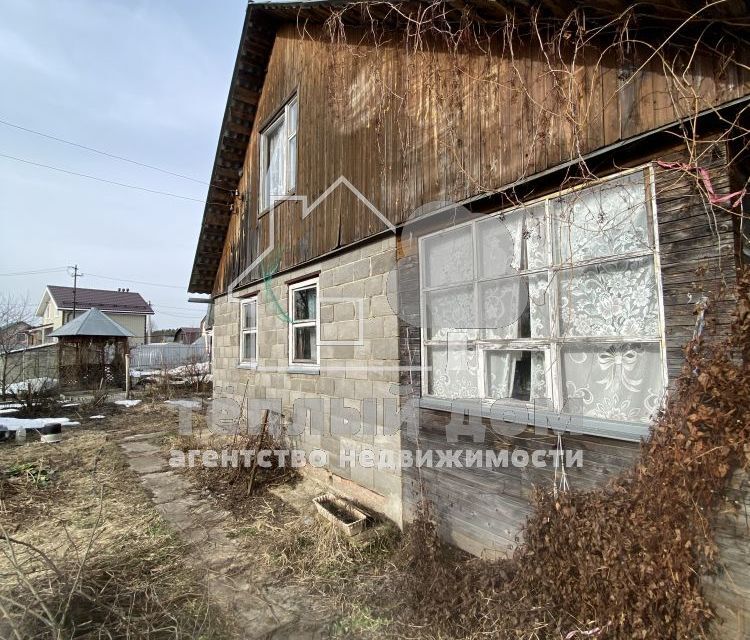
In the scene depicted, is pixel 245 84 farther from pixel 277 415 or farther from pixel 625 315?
pixel 625 315

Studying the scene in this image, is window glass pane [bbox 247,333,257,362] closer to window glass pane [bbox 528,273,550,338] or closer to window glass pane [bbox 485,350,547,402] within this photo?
window glass pane [bbox 485,350,547,402]

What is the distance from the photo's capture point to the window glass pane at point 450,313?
3771 mm

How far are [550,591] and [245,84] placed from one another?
885 centimetres

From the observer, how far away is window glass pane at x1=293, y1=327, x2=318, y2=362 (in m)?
6.22

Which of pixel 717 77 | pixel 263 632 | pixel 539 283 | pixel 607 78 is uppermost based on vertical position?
pixel 607 78

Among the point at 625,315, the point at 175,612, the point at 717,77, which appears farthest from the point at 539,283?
the point at 175,612

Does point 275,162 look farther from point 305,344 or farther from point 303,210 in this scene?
point 305,344

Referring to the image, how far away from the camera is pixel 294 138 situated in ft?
22.6

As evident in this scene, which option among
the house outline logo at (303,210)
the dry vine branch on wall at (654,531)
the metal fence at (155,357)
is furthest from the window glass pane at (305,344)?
the metal fence at (155,357)

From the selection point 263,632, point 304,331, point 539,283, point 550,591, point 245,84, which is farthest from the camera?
point 245,84

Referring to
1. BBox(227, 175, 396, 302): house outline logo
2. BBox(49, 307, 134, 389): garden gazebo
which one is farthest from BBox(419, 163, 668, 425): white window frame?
BBox(49, 307, 134, 389): garden gazebo

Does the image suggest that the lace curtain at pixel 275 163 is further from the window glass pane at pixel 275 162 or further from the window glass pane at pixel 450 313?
the window glass pane at pixel 450 313

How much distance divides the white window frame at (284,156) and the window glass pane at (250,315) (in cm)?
182

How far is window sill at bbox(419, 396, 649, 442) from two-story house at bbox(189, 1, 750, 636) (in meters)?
0.02
